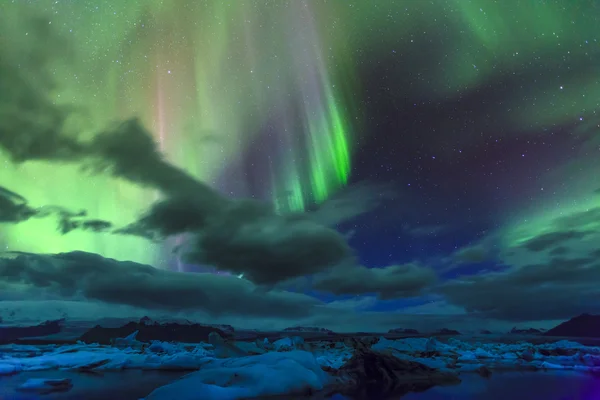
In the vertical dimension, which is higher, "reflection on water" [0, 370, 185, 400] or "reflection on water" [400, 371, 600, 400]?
"reflection on water" [0, 370, 185, 400]

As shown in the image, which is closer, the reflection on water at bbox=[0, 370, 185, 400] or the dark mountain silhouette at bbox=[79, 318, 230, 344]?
the reflection on water at bbox=[0, 370, 185, 400]

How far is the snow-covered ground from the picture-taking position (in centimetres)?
1495

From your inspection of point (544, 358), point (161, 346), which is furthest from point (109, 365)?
point (544, 358)

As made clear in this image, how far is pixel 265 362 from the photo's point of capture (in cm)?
1712

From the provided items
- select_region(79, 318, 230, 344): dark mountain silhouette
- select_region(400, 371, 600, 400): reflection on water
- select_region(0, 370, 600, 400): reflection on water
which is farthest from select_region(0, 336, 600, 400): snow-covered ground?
select_region(79, 318, 230, 344): dark mountain silhouette

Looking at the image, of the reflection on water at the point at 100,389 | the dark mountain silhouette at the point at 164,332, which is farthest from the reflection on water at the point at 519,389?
the dark mountain silhouette at the point at 164,332

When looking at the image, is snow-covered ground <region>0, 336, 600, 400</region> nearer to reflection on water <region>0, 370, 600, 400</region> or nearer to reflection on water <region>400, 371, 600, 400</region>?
reflection on water <region>0, 370, 600, 400</region>

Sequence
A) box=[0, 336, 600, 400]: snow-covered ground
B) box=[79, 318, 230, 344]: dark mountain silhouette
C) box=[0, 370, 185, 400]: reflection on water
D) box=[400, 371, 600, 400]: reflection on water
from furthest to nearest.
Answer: box=[79, 318, 230, 344]: dark mountain silhouette < box=[0, 370, 185, 400]: reflection on water < box=[400, 371, 600, 400]: reflection on water < box=[0, 336, 600, 400]: snow-covered ground

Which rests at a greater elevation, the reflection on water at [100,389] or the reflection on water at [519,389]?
the reflection on water at [100,389]

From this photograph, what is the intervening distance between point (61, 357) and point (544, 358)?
127ft

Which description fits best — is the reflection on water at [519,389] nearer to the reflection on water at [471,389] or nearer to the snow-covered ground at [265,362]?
the reflection on water at [471,389]

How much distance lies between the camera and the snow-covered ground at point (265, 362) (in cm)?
1495

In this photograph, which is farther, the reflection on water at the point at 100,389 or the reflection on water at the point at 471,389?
the reflection on water at the point at 100,389

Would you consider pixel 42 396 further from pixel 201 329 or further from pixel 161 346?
pixel 201 329
